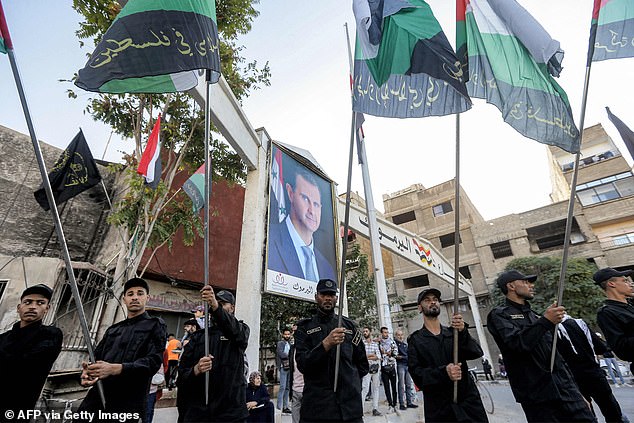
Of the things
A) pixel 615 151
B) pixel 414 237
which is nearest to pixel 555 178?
pixel 615 151

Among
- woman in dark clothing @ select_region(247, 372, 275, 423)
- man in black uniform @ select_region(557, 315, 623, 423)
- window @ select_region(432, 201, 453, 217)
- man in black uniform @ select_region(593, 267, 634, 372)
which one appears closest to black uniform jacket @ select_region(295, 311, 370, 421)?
man in black uniform @ select_region(593, 267, 634, 372)

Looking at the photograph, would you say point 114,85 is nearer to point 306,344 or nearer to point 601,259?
point 306,344

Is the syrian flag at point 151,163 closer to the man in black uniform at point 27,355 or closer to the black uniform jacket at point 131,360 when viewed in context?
the man in black uniform at point 27,355

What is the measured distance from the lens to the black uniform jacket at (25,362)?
2.45m

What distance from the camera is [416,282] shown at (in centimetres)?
2655

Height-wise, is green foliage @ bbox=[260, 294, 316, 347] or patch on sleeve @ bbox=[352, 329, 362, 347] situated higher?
green foliage @ bbox=[260, 294, 316, 347]

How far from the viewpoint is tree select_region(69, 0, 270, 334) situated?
7180 mm

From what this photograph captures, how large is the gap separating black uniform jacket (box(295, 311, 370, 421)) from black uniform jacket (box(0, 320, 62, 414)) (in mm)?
1928

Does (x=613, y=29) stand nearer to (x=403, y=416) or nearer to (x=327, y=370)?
(x=327, y=370)

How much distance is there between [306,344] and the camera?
2.87 m

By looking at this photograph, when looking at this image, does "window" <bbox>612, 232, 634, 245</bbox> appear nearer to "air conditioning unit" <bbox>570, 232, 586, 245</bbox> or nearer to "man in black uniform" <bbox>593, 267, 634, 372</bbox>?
"air conditioning unit" <bbox>570, 232, 586, 245</bbox>

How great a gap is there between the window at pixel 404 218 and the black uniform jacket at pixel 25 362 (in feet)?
93.7

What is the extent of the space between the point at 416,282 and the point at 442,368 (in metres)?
25.3

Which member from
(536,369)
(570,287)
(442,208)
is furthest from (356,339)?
(442,208)
